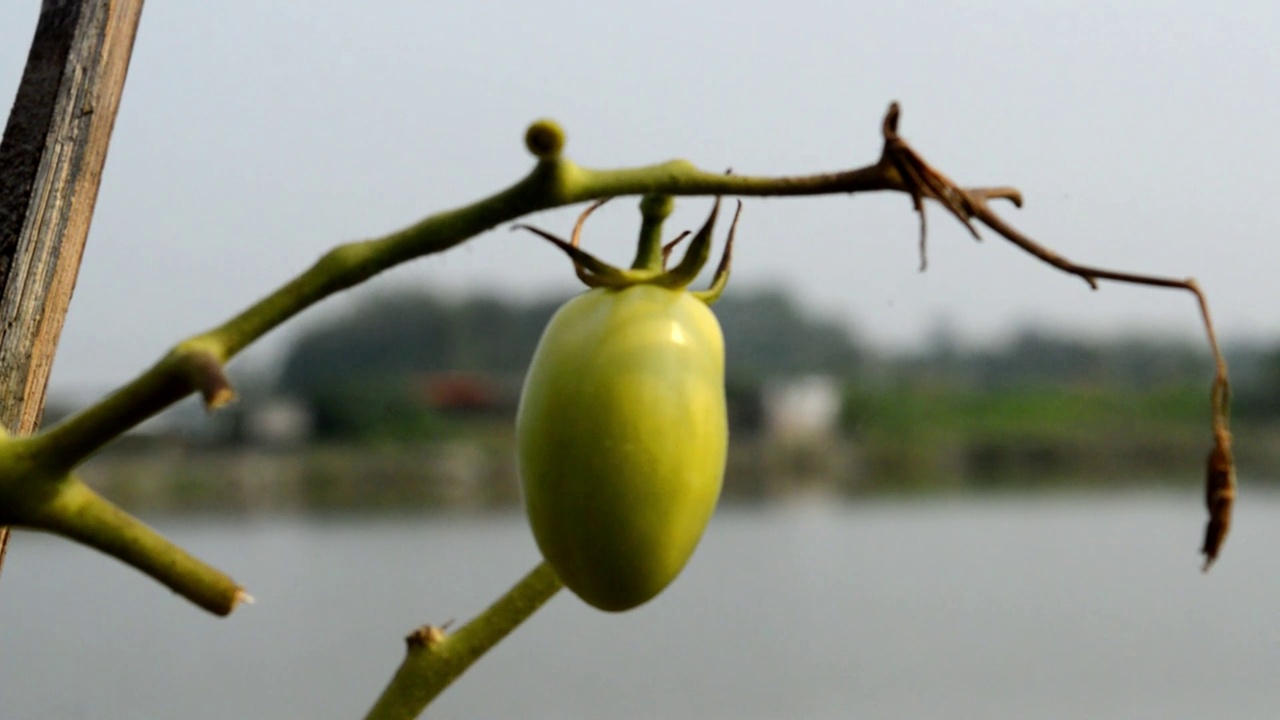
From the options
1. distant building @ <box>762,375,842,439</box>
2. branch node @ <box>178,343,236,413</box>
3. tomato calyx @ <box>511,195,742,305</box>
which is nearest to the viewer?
branch node @ <box>178,343,236,413</box>

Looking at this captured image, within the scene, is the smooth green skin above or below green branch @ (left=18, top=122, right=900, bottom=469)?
below

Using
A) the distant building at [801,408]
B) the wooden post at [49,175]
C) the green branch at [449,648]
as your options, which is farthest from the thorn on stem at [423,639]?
the distant building at [801,408]

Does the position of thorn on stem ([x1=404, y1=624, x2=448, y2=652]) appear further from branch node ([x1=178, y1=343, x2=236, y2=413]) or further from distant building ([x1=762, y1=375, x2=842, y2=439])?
distant building ([x1=762, y1=375, x2=842, y2=439])

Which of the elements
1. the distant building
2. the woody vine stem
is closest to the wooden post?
the woody vine stem

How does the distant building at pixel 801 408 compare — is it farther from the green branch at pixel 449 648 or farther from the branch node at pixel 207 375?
the branch node at pixel 207 375

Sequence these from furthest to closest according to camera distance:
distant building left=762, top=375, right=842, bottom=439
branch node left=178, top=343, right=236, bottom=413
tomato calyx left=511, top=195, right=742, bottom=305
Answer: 1. distant building left=762, top=375, right=842, bottom=439
2. tomato calyx left=511, top=195, right=742, bottom=305
3. branch node left=178, top=343, right=236, bottom=413

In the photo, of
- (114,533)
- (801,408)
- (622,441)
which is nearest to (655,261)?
(622,441)

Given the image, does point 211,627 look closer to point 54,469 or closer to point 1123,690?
point 1123,690
